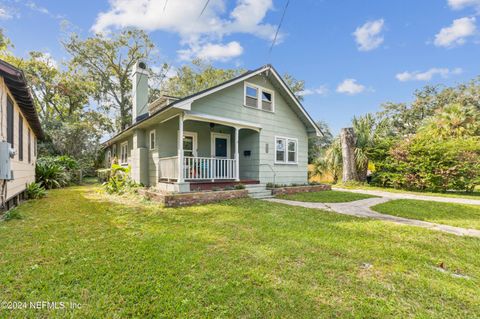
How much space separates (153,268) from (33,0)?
54.2ft

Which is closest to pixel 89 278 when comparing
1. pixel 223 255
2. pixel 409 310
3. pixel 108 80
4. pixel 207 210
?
pixel 223 255

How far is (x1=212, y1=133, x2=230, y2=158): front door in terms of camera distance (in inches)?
452

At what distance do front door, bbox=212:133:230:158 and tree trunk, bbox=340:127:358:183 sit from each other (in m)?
8.05

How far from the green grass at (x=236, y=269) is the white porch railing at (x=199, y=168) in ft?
12.1

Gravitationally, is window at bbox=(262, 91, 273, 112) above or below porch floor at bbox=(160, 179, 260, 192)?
above

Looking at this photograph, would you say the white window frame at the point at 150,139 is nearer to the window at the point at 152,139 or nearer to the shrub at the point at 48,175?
the window at the point at 152,139

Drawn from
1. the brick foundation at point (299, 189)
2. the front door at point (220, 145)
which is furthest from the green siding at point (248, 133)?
the brick foundation at point (299, 189)

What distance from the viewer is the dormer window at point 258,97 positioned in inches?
Result: 433

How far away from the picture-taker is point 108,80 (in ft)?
82.3

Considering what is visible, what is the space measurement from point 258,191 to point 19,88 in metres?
8.28

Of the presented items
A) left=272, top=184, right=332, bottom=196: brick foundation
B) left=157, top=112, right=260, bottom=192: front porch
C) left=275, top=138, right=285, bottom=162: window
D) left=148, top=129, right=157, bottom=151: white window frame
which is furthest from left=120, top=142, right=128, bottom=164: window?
left=272, top=184, right=332, bottom=196: brick foundation

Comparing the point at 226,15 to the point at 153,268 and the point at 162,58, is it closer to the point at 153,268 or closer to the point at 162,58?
the point at 153,268

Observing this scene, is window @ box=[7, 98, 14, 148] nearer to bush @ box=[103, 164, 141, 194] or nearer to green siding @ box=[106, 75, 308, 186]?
bush @ box=[103, 164, 141, 194]

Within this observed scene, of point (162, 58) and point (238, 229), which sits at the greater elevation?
point (162, 58)
